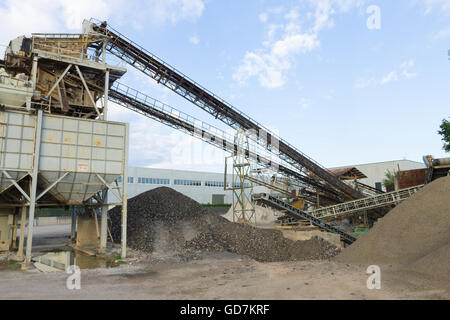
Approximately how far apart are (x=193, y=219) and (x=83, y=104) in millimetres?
8329

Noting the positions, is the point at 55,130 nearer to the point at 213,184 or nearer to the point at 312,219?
the point at 312,219

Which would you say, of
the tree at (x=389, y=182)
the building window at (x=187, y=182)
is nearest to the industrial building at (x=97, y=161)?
the tree at (x=389, y=182)

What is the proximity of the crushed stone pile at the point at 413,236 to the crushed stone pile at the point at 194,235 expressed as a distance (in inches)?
109

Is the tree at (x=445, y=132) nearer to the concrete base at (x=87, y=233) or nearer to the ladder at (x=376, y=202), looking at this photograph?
the ladder at (x=376, y=202)

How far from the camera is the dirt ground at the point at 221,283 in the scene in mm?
6539

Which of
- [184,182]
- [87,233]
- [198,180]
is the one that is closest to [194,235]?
[87,233]

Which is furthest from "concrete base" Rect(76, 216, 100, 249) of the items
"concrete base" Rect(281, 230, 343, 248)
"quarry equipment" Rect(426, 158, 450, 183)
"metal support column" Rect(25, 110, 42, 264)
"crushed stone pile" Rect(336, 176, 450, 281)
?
"quarry equipment" Rect(426, 158, 450, 183)

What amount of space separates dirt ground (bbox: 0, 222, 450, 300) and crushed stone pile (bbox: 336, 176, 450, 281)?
91cm

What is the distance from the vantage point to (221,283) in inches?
307

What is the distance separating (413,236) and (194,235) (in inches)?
373

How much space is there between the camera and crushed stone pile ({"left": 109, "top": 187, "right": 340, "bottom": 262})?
13539mm
